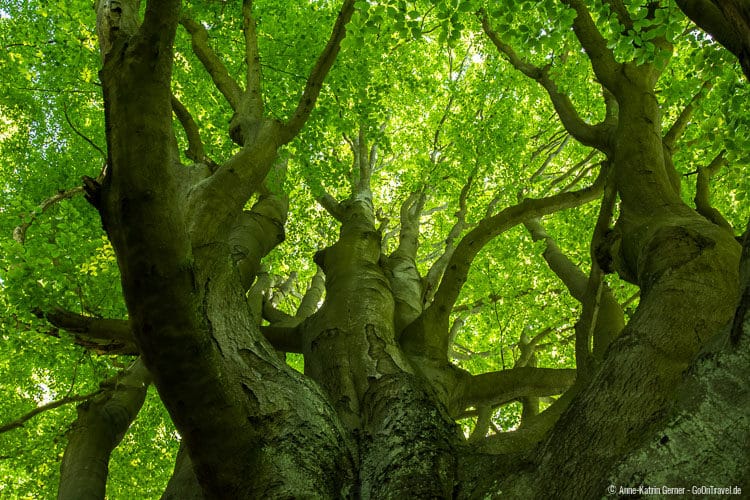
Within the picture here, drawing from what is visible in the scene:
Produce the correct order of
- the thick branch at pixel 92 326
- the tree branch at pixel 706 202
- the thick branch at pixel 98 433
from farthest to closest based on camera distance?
the thick branch at pixel 92 326, the thick branch at pixel 98 433, the tree branch at pixel 706 202

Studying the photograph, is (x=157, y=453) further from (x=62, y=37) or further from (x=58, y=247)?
(x=62, y=37)

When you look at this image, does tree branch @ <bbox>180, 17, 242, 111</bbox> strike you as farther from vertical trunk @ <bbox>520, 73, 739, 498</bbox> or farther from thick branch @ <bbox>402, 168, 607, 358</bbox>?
vertical trunk @ <bbox>520, 73, 739, 498</bbox>

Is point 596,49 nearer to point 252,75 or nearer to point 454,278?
point 454,278

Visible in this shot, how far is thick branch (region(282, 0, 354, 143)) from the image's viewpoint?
3.96 metres

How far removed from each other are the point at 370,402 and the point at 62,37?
8.05 m

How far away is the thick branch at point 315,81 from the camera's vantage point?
3.96 meters

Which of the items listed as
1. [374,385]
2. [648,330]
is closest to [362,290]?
[374,385]

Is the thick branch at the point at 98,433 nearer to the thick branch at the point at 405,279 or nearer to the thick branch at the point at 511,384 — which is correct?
the thick branch at the point at 405,279

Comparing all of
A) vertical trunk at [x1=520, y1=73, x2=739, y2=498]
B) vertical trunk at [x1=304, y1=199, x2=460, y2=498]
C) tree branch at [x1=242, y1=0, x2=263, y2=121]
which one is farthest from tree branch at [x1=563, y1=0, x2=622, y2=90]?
tree branch at [x1=242, y1=0, x2=263, y2=121]

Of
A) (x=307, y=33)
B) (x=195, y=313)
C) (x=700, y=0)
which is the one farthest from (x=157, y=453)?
(x=700, y=0)

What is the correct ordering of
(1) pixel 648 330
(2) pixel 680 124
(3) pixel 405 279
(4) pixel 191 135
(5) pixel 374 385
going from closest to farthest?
(1) pixel 648 330, (5) pixel 374 385, (4) pixel 191 135, (2) pixel 680 124, (3) pixel 405 279

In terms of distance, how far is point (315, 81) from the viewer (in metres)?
4.10

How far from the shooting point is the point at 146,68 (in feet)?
7.16

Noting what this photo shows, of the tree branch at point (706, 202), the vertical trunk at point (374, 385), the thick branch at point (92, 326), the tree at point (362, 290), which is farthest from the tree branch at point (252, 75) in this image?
the tree branch at point (706, 202)
